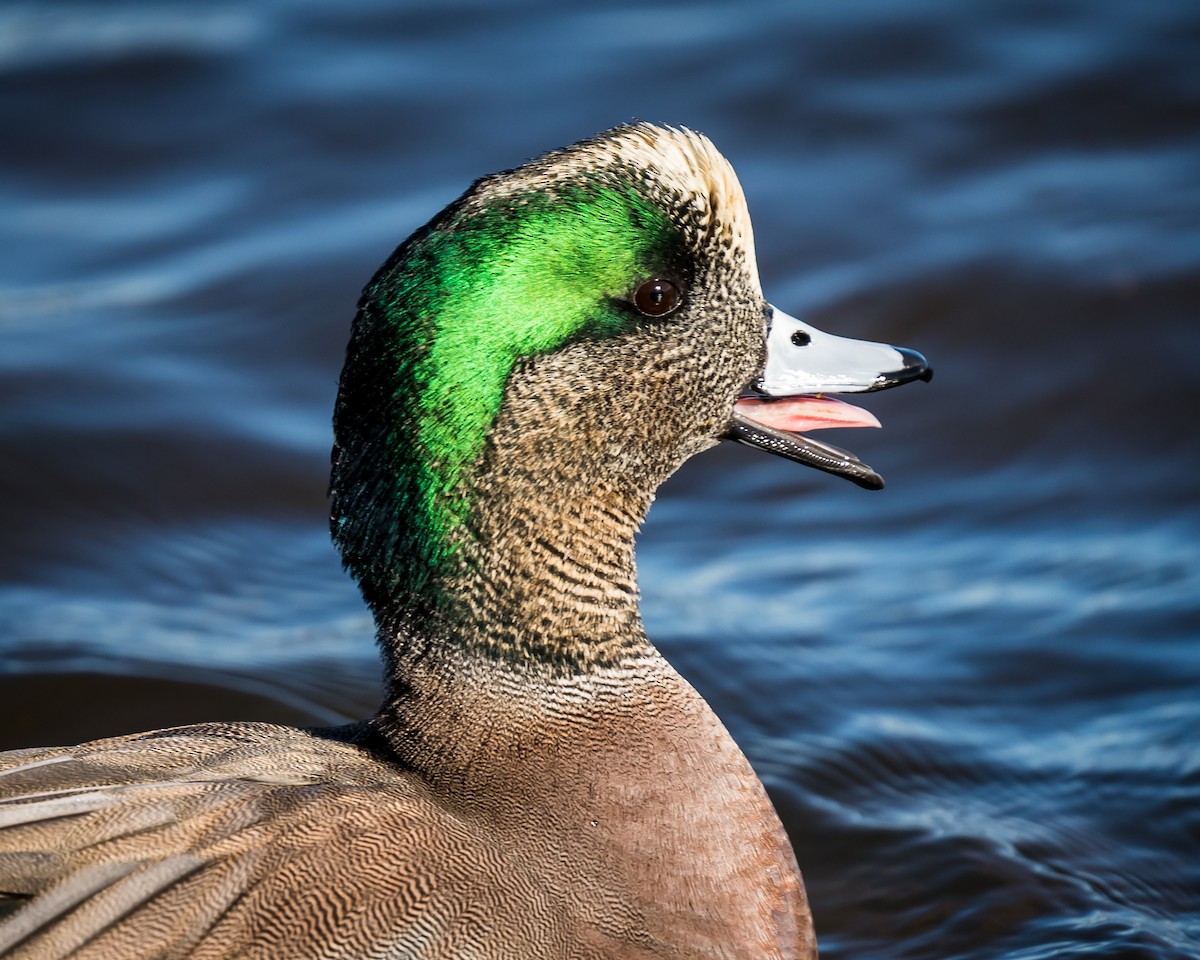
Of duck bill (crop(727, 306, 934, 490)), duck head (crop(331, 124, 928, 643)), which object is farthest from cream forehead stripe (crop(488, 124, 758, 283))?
duck bill (crop(727, 306, 934, 490))

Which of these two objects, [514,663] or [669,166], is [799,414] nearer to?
[669,166]

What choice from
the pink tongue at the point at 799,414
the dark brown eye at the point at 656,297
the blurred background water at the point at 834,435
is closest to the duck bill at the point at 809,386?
the pink tongue at the point at 799,414

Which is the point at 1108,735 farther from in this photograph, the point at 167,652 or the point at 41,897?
the point at 41,897

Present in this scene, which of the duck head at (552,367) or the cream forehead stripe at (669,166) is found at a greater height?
the cream forehead stripe at (669,166)

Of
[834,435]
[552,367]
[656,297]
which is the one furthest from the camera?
[834,435]

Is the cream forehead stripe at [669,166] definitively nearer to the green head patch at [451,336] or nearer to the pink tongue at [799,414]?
the green head patch at [451,336]

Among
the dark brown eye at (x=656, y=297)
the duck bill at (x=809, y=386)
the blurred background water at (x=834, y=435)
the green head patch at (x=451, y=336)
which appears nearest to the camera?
the green head patch at (x=451, y=336)

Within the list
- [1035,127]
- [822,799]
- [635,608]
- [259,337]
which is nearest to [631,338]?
[635,608]

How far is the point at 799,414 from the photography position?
318 centimetres

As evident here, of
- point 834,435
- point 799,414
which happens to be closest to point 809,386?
point 799,414

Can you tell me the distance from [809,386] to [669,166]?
0.50 metres

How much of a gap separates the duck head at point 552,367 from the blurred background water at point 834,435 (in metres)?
1.27

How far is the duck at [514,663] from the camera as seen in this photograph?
8.27ft

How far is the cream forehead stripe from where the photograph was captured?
112 inches
